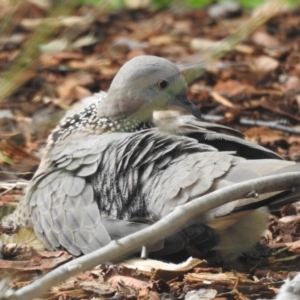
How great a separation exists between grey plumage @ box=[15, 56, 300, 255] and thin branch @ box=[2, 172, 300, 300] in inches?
8.5

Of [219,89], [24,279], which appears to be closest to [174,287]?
[24,279]

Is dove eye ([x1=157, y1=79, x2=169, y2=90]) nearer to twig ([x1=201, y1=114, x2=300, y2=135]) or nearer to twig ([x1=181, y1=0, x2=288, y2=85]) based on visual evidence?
twig ([x1=201, y1=114, x2=300, y2=135])

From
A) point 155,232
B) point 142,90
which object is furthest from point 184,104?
point 155,232

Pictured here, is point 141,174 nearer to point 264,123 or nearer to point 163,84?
point 163,84

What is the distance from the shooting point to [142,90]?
529 cm

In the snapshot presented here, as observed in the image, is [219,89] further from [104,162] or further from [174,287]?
[174,287]

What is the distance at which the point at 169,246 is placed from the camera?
4.45 meters

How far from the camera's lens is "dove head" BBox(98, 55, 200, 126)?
516 cm

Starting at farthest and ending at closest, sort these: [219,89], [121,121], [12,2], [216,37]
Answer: [216,37], [219,89], [121,121], [12,2]

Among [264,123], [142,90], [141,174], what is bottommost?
[264,123]

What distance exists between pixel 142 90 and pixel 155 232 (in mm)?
2045

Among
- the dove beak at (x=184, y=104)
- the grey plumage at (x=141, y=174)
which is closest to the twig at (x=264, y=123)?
the dove beak at (x=184, y=104)

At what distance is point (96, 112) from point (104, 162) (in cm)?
84

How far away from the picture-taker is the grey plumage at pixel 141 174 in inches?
174
